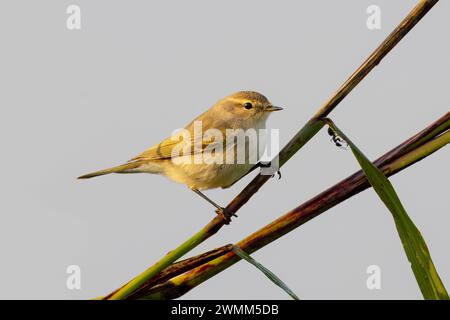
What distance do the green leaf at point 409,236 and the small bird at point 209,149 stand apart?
1.68 metres

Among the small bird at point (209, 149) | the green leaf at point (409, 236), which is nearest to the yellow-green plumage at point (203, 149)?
the small bird at point (209, 149)

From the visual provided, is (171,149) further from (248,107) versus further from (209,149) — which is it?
(248,107)

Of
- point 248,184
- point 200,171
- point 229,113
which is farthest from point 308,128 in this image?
point 229,113

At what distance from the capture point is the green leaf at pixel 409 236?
1.72m

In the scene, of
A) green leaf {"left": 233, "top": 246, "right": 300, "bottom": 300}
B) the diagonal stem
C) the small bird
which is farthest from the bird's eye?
green leaf {"left": 233, "top": 246, "right": 300, "bottom": 300}

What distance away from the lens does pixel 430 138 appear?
174cm

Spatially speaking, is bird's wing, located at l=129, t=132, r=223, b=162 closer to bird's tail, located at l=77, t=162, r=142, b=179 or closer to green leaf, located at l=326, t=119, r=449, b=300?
bird's tail, located at l=77, t=162, r=142, b=179

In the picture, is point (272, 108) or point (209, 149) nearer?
point (209, 149)

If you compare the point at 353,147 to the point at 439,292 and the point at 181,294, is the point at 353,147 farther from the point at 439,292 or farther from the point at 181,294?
the point at 181,294

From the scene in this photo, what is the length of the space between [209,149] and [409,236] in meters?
2.03

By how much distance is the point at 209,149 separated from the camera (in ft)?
12.1

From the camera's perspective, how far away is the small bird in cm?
355

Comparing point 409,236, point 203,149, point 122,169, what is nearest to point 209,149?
point 203,149

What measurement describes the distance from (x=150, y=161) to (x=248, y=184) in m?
1.71
